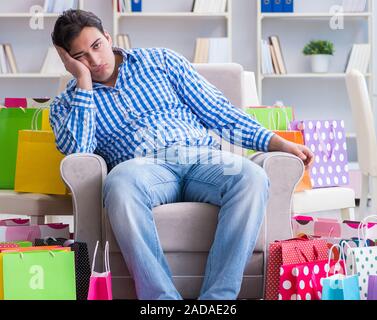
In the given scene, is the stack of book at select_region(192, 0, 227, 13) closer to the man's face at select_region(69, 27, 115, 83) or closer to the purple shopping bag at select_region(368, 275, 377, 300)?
the man's face at select_region(69, 27, 115, 83)

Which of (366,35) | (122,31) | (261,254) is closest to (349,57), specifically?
(366,35)

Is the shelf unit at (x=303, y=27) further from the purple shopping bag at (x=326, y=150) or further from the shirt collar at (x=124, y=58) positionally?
the shirt collar at (x=124, y=58)

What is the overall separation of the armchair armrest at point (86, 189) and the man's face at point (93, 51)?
35cm

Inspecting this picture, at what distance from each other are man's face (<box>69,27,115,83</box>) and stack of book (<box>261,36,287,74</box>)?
11.1 feet

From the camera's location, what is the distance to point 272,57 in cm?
607

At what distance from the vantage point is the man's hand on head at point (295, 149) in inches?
107

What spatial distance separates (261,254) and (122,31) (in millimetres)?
3890

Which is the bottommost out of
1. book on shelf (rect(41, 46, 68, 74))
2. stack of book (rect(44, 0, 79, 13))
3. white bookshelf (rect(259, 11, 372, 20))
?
book on shelf (rect(41, 46, 68, 74))

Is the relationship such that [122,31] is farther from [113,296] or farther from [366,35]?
[113,296]

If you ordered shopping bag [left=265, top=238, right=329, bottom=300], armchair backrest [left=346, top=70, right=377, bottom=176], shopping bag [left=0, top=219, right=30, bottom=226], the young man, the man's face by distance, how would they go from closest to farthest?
the young man < shopping bag [left=265, top=238, right=329, bottom=300] < the man's face < shopping bag [left=0, top=219, right=30, bottom=226] < armchair backrest [left=346, top=70, right=377, bottom=176]

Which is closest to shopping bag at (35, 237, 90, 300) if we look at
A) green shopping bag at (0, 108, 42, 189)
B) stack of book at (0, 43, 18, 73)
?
green shopping bag at (0, 108, 42, 189)

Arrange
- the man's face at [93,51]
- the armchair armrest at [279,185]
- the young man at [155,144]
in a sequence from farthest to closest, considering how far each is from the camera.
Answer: the man's face at [93,51] < the armchair armrest at [279,185] < the young man at [155,144]

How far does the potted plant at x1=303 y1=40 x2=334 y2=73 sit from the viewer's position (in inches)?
237

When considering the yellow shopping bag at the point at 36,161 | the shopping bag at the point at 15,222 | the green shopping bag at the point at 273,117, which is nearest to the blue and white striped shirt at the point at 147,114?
the yellow shopping bag at the point at 36,161
